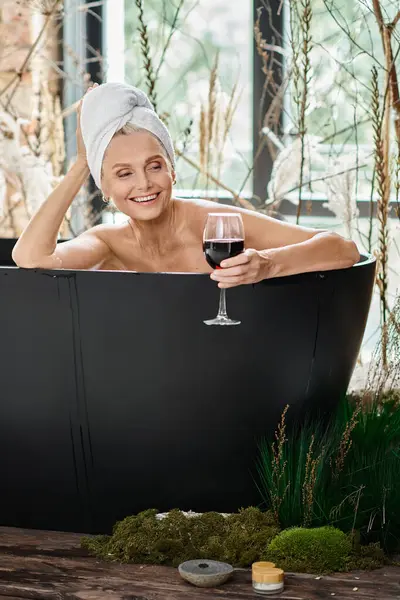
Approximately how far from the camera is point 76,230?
5082mm

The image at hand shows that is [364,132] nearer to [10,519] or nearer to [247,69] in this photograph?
[247,69]

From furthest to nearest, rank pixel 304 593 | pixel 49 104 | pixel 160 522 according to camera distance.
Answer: pixel 49 104
pixel 160 522
pixel 304 593

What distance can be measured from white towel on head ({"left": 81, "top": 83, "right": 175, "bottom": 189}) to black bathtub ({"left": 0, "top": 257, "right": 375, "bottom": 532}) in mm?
351

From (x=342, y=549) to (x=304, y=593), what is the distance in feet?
0.53

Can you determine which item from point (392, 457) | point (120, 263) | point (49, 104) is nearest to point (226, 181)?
point (49, 104)

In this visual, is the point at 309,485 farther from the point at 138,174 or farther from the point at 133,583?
the point at 138,174

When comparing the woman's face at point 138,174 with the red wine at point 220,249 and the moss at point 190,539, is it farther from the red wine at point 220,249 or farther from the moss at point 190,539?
the moss at point 190,539

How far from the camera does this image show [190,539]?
2396mm

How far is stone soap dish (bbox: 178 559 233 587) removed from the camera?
2248mm

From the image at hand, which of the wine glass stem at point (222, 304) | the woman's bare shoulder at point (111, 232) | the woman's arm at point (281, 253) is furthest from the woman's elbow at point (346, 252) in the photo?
the woman's bare shoulder at point (111, 232)

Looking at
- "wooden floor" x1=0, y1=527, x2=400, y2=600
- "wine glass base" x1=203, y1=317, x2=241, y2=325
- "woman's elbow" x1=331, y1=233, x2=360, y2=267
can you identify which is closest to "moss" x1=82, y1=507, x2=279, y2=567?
"wooden floor" x1=0, y1=527, x2=400, y2=600

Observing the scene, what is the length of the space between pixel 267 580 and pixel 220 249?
71 cm

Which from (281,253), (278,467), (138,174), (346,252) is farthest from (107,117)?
(278,467)

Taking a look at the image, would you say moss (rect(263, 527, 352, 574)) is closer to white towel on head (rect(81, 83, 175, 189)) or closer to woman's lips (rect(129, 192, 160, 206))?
woman's lips (rect(129, 192, 160, 206))
